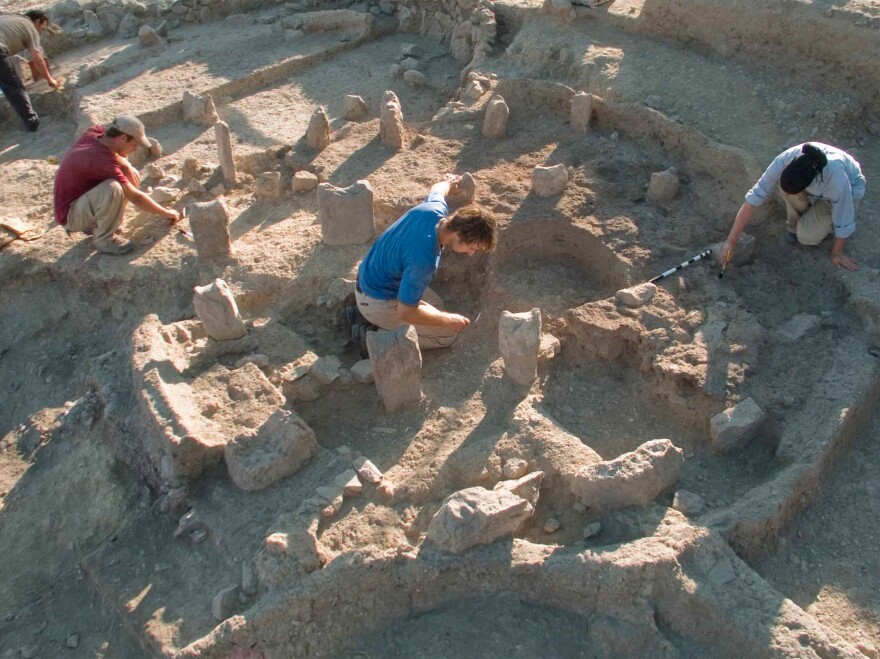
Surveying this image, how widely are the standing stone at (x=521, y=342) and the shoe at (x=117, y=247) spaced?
3438mm

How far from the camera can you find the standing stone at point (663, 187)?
20.9 feet

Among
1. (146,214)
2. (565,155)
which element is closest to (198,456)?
(146,214)

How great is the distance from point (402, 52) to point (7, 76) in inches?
179

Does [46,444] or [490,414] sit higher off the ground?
[490,414]

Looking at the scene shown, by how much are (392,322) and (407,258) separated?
67 centimetres

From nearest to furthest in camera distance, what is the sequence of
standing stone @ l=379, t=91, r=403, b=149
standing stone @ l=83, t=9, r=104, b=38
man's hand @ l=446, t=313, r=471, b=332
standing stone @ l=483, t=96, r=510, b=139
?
man's hand @ l=446, t=313, r=471, b=332 → standing stone @ l=483, t=96, r=510, b=139 → standing stone @ l=379, t=91, r=403, b=149 → standing stone @ l=83, t=9, r=104, b=38

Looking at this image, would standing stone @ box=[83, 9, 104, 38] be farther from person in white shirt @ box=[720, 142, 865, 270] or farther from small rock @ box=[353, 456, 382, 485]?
person in white shirt @ box=[720, 142, 865, 270]

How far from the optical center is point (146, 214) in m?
6.82

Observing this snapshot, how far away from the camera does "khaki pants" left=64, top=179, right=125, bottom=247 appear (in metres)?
6.39

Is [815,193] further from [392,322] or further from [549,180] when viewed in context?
[392,322]

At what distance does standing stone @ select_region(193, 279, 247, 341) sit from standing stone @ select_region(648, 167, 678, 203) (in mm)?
3542

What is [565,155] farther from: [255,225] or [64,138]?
[64,138]

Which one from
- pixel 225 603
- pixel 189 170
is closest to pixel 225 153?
pixel 189 170

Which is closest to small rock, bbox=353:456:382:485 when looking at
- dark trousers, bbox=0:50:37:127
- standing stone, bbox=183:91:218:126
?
standing stone, bbox=183:91:218:126
